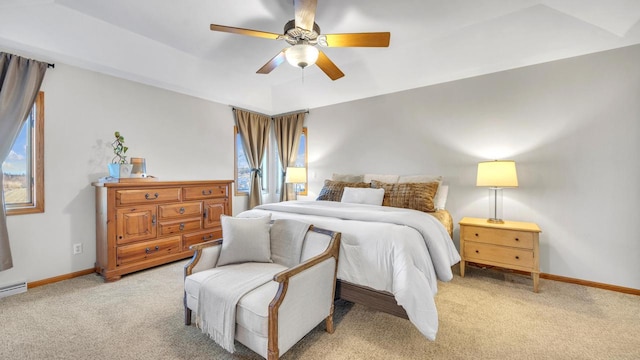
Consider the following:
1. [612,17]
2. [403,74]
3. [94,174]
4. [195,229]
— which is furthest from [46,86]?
[612,17]

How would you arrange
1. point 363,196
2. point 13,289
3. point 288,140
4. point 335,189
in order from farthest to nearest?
point 288,140 < point 335,189 < point 363,196 < point 13,289

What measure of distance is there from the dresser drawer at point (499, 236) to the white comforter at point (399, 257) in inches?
29.6

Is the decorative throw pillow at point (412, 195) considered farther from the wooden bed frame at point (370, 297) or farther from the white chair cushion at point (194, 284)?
the white chair cushion at point (194, 284)

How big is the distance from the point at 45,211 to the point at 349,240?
333 centimetres

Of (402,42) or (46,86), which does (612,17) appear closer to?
(402,42)

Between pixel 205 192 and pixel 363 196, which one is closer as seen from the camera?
pixel 363 196

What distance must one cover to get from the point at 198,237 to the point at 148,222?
684 millimetres

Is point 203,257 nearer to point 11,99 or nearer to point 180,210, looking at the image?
point 180,210

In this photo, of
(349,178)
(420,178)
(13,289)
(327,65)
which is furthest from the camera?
(349,178)

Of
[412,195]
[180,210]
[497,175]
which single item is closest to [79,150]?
[180,210]

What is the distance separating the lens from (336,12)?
8.29 ft

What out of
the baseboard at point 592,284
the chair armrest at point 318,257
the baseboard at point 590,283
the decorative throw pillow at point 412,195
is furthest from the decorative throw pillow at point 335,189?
the baseboard at point 592,284

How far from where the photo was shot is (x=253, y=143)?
16.3 ft

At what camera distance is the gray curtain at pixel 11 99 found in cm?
243
